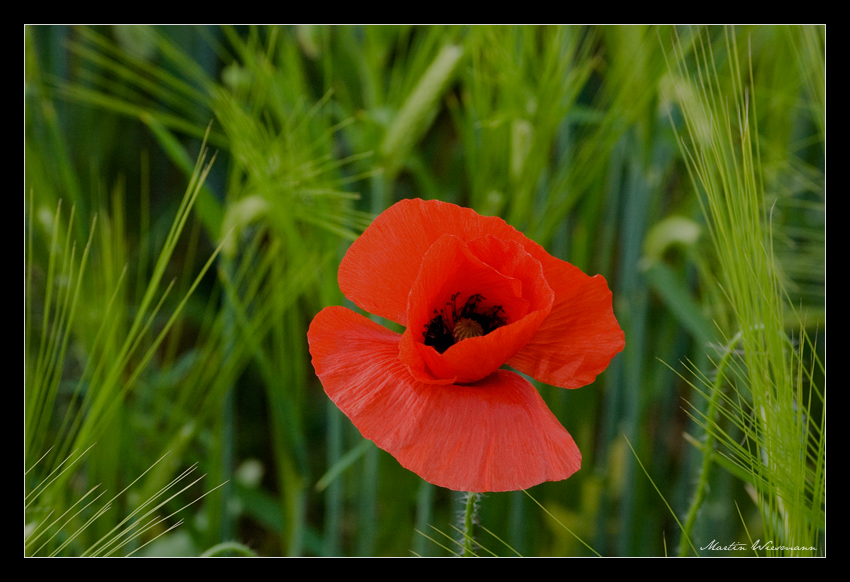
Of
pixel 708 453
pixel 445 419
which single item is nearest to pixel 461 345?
pixel 445 419

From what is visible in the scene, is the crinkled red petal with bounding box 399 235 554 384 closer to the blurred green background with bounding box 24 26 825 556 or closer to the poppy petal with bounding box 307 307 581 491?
the poppy petal with bounding box 307 307 581 491

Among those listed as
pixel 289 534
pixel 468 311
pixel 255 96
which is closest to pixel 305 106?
pixel 255 96

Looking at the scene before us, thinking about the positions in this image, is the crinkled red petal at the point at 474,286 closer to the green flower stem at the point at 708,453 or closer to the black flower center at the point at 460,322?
the black flower center at the point at 460,322

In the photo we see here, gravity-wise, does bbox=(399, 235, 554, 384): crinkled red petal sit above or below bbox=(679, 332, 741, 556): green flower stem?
above

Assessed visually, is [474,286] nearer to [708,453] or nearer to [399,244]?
[399,244]

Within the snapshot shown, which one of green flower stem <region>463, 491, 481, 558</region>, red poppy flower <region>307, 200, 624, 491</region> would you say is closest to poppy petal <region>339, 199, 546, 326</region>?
red poppy flower <region>307, 200, 624, 491</region>

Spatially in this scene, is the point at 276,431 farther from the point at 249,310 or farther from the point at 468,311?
the point at 468,311

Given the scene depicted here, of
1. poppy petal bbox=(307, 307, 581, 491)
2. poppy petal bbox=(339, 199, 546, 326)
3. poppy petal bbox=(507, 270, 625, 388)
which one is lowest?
poppy petal bbox=(307, 307, 581, 491)
